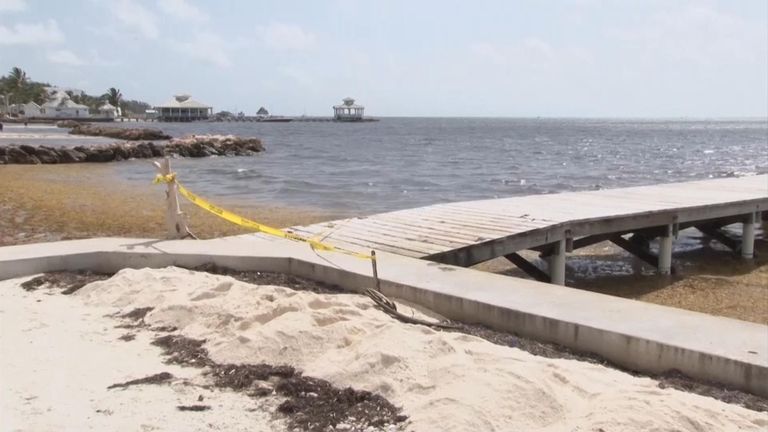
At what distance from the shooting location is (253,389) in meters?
4.25

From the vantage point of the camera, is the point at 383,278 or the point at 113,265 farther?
the point at 113,265

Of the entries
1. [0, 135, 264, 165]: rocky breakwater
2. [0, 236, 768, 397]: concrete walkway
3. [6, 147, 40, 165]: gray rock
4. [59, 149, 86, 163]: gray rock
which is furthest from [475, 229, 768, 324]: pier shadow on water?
[59, 149, 86, 163]: gray rock

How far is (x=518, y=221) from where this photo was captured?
1009cm

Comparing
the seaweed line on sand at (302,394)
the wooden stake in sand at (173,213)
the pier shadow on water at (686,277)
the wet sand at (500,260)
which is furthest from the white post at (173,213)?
the pier shadow on water at (686,277)

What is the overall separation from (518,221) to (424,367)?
611 cm

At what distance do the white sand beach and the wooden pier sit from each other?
116 inches

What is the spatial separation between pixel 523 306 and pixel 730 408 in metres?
1.84

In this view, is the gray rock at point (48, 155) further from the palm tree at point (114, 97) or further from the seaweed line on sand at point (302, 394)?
the palm tree at point (114, 97)

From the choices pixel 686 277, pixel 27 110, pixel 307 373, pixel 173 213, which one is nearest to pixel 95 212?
pixel 173 213

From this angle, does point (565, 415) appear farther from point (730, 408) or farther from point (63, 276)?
point (63, 276)

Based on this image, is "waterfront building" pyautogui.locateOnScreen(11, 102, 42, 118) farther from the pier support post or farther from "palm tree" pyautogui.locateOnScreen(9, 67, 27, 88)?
the pier support post

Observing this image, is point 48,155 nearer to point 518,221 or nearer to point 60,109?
point 518,221

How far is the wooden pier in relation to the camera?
347 inches

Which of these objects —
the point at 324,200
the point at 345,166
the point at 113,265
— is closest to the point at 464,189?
the point at 324,200
